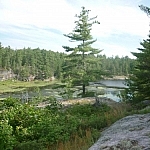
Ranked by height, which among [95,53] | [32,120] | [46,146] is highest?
[95,53]

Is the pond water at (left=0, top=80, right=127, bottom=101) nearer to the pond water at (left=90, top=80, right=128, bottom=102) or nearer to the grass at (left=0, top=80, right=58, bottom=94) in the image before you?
the pond water at (left=90, top=80, right=128, bottom=102)

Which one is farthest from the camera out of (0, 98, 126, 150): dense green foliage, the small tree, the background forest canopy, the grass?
the background forest canopy

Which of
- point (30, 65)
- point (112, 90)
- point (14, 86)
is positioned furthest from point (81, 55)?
point (30, 65)

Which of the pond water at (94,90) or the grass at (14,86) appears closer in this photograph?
the pond water at (94,90)

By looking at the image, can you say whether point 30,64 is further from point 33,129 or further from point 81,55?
point 33,129

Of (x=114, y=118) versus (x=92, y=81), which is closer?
(x=114, y=118)

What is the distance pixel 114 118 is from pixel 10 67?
388ft

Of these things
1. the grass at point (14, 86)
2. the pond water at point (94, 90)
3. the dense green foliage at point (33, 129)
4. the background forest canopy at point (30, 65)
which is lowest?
the grass at point (14, 86)

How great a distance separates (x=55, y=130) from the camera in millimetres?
7934

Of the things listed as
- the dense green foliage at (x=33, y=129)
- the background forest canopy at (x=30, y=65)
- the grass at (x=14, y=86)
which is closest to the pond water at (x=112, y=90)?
the dense green foliage at (x=33, y=129)

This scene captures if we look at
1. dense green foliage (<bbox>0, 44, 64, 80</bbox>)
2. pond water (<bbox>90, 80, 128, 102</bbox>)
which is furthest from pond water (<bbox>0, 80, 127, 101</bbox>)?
dense green foliage (<bbox>0, 44, 64, 80</bbox>)

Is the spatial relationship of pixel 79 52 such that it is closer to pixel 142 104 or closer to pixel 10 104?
pixel 142 104

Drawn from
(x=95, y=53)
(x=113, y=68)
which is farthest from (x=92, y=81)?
(x=113, y=68)

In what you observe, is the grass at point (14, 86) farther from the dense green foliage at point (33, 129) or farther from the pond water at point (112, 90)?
the dense green foliage at point (33, 129)
